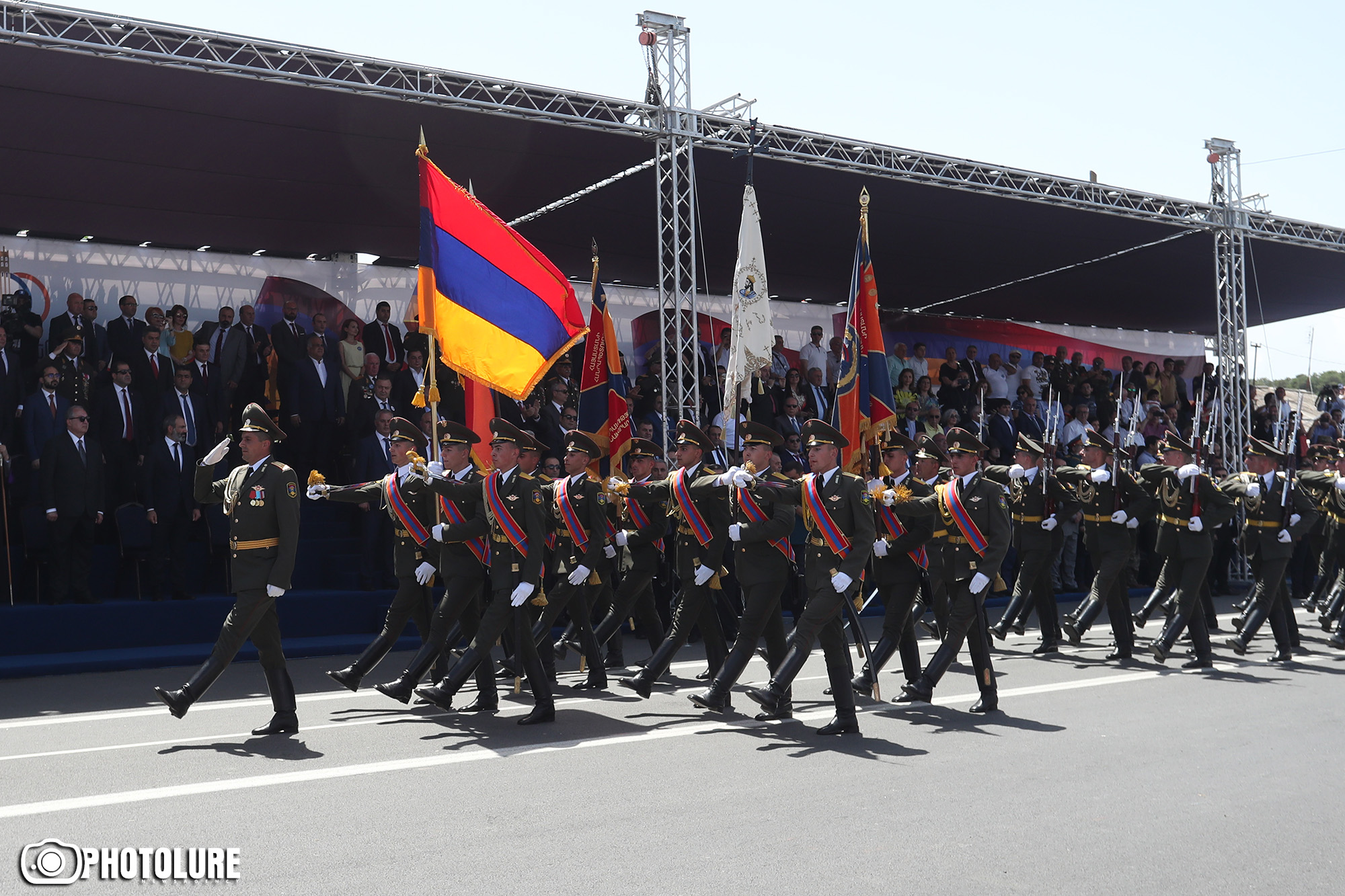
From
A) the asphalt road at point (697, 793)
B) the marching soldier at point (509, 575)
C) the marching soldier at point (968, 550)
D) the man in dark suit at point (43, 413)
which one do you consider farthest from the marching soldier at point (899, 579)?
the man in dark suit at point (43, 413)

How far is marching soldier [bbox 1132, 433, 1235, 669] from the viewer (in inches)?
376

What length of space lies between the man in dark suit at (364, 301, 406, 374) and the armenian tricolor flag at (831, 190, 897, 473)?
18.9 feet

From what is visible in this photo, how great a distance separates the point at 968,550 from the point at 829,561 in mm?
1358

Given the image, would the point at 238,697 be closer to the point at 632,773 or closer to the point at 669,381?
the point at 632,773

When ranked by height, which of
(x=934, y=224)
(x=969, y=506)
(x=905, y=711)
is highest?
(x=934, y=224)

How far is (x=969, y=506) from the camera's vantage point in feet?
25.9

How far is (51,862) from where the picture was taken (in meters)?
4.18

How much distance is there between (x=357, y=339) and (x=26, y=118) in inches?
152

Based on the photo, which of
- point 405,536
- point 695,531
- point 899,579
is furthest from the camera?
point 899,579

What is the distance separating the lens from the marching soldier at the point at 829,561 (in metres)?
6.79

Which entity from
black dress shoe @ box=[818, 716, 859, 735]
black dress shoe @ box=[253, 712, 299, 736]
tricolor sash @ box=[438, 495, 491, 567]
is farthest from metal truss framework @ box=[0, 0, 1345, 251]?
black dress shoe @ box=[818, 716, 859, 735]

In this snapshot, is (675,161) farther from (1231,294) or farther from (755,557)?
(1231,294)

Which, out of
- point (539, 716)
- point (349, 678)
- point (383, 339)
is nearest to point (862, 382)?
point (539, 716)

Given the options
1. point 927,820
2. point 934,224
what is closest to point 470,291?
point 927,820
